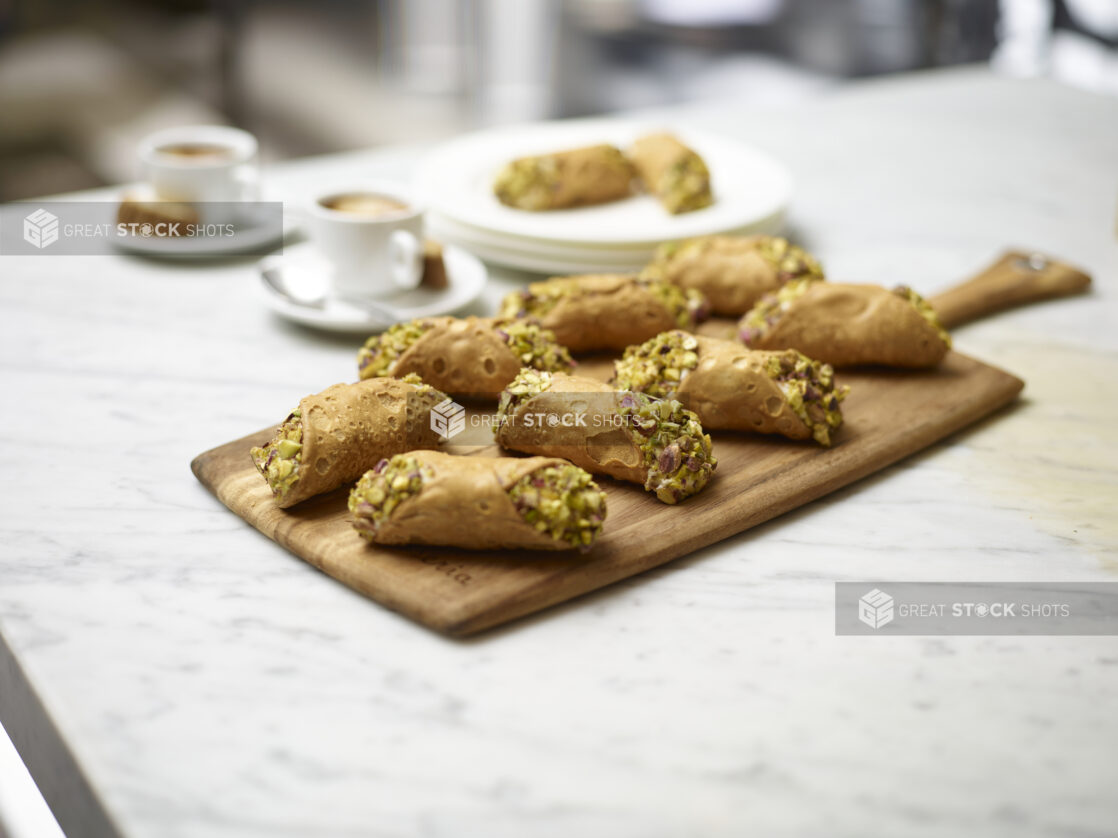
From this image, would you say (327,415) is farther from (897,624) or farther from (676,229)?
(676,229)

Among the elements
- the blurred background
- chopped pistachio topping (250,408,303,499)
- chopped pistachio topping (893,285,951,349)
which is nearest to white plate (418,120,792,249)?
chopped pistachio topping (893,285,951,349)

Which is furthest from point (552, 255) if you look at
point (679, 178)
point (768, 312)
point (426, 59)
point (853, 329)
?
point (426, 59)

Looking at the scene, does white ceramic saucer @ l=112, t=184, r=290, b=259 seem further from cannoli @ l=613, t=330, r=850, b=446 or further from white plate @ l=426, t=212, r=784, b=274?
cannoli @ l=613, t=330, r=850, b=446

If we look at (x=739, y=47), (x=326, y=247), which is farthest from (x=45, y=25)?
(x=739, y=47)

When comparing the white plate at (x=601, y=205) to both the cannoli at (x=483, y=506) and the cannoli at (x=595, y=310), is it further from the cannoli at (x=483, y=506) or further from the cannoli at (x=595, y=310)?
the cannoli at (x=483, y=506)

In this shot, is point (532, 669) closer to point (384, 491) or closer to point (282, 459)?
point (384, 491)

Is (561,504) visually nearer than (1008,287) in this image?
Yes
